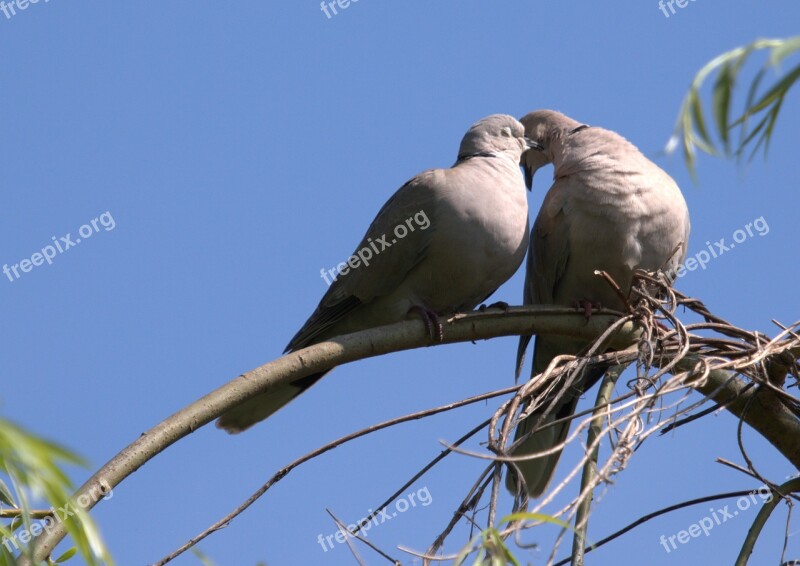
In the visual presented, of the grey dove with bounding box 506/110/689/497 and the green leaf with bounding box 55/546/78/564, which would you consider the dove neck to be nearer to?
the grey dove with bounding box 506/110/689/497

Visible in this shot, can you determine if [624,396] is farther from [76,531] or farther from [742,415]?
[76,531]

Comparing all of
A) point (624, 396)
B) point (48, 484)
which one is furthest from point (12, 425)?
point (624, 396)

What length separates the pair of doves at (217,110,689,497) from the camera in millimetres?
4426

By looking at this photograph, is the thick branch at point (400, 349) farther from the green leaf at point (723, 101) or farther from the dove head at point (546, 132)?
the green leaf at point (723, 101)

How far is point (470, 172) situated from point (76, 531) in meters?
3.37

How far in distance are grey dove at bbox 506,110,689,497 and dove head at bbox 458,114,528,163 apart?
→ 0.79ft

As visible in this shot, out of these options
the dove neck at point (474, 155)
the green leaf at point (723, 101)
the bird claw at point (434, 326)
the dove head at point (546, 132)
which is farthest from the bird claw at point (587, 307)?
the green leaf at point (723, 101)

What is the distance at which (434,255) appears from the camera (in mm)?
4465

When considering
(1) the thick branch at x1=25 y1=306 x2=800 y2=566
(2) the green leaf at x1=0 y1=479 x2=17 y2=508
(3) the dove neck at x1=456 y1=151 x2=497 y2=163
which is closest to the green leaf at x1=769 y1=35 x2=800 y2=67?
(1) the thick branch at x1=25 y1=306 x2=800 y2=566

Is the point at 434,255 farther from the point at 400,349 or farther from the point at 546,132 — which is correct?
the point at 546,132

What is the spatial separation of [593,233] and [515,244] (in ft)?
1.13

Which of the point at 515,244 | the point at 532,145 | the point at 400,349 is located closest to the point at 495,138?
the point at 532,145

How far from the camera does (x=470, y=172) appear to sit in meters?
4.64

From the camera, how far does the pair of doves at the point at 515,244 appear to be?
14.5 feet
